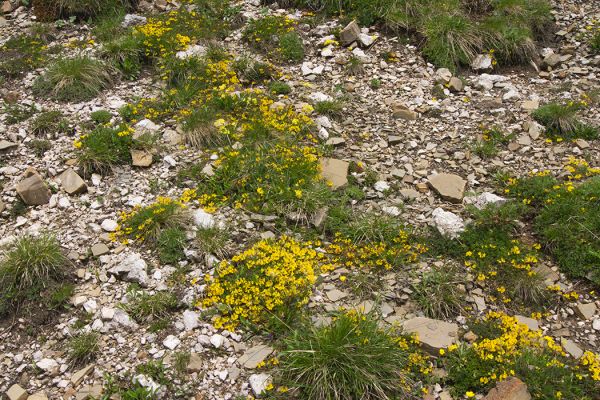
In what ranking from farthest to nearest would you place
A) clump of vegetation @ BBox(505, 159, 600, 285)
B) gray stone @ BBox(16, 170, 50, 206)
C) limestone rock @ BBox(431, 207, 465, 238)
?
gray stone @ BBox(16, 170, 50, 206), limestone rock @ BBox(431, 207, 465, 238), clump of vegetation @ BBox(505, 159, 600, 285)

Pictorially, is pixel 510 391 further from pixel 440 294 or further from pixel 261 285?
pixel 261 285

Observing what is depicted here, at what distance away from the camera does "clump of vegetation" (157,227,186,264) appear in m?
6.28

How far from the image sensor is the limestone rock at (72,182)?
23.3 feet

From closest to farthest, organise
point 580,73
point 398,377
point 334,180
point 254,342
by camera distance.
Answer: point 398,377 → point 254,342 → point 334,180 → point 580,73

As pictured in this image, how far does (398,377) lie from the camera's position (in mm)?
5059

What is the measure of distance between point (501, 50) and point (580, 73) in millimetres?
1464

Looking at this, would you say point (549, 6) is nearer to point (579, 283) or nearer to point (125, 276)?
point (579, 283)

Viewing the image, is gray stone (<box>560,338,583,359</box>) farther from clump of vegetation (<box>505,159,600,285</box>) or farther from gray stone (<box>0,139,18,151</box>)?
gray stone (<box>0,139,18,151</box>)

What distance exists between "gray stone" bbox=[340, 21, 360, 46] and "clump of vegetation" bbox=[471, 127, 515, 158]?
10.7 ft

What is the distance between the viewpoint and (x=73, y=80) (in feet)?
28.5

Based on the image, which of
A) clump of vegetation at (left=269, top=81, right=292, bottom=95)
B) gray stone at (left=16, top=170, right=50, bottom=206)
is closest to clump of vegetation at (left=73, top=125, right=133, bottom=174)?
gray stone at (left=16, top=170, right=50, bottom=206)

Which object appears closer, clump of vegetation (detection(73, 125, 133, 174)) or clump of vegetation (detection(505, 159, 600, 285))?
clump of vegetation (detection(505, 159, 600, 285))

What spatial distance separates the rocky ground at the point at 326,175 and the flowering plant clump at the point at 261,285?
0.19 metres

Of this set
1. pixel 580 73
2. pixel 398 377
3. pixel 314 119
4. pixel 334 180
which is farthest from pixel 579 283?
pixel 580 73
